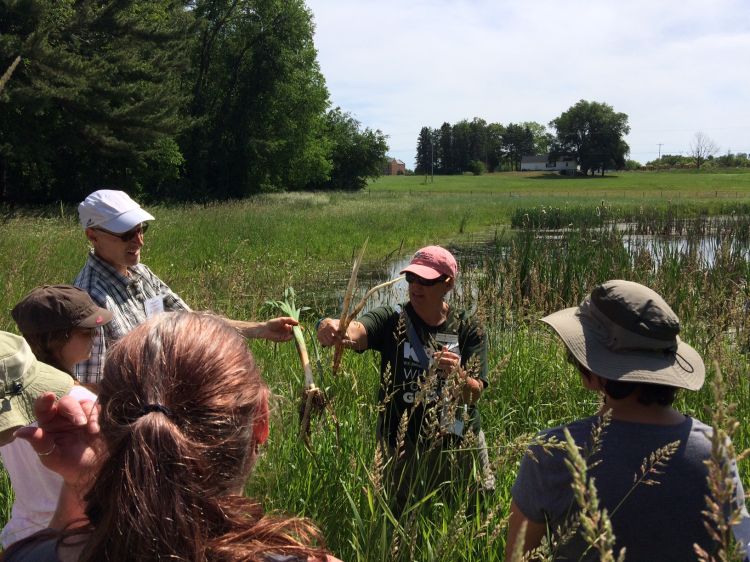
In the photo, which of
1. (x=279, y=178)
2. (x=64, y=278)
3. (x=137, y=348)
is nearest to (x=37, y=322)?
(x=137, y=348)

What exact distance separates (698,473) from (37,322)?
75.4 inches

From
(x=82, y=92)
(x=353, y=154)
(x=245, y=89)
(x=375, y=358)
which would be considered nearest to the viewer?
(x=375, y=358)

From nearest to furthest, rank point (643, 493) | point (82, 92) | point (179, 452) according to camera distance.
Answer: point (179, 452) → point (643, 493) → point (82, 92)

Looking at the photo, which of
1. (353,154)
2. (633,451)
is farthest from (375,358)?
(353,154)

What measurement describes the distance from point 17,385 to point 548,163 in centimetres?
11420

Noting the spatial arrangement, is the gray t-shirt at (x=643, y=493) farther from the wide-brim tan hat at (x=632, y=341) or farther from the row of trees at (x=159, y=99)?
the row of trees at (x=159, y=99)

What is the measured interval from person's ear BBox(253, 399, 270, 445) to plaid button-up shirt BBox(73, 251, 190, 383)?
4.67 feet

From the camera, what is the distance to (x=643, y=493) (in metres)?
1.45

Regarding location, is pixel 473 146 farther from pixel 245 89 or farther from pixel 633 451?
pixel 633 451

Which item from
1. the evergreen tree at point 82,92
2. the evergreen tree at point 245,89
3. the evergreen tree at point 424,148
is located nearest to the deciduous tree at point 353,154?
the evergreen tree at point 245,89

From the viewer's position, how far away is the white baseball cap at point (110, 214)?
264 cm

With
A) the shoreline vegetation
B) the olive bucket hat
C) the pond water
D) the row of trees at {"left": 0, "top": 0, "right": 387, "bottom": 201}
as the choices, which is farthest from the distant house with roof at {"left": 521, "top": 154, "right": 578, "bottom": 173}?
the olive bucket hat

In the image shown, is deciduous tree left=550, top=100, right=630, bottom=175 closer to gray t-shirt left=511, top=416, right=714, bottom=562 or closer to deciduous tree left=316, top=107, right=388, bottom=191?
deciduous tree left=316, top=107, right=388, bottom=191

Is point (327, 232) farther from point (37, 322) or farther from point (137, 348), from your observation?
point (137, 348)
